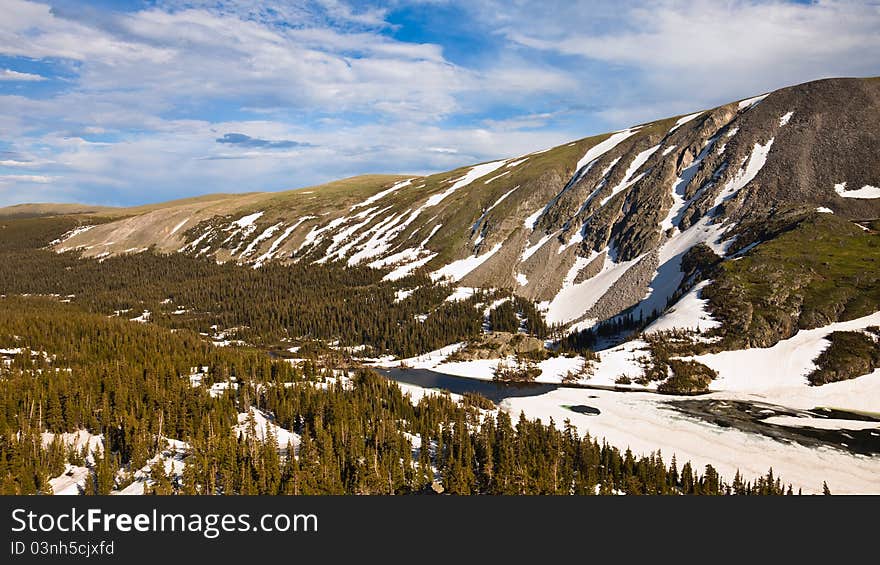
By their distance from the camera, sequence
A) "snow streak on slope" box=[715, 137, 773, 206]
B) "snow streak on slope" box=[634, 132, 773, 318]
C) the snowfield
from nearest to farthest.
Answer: the snowfield
"snow streak on slope" box=[634, 132, 773, 318]
"snow streak on slope" box=[715, 137, 773, 206]

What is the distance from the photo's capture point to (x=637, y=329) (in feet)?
400

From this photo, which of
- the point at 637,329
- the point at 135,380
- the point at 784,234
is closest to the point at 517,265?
the point at 637,329

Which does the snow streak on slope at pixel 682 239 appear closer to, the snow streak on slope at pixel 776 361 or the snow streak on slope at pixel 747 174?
the snow streak on slope at pixel 747 174

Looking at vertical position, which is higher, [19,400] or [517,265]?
[517,265]

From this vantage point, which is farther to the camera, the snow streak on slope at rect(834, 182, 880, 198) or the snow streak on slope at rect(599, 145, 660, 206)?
the snow streak on slope at rect(599, 145, 660, 206)

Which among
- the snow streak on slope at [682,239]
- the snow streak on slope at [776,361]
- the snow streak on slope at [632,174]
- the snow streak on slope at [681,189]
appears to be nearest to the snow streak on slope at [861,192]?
the snow streak on slope at [682,239]


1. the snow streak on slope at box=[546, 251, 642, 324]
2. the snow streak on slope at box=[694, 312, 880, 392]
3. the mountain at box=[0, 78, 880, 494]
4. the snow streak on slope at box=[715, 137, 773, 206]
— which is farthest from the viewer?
the snow streak on slope at box=[715, 137, 773, 206]

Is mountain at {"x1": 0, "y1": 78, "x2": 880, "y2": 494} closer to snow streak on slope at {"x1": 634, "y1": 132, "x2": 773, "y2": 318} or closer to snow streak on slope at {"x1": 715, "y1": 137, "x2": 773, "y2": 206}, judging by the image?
snow streak on slope at {"x1": 634, "y1": 132, "x2": 773, "y2": 318}

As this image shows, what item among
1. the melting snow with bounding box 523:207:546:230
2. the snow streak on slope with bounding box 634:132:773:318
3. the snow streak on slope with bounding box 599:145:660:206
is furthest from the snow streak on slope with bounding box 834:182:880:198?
the melting snow with bounding box 523:207:546:230

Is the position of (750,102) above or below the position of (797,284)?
above

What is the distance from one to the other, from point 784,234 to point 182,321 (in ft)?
564

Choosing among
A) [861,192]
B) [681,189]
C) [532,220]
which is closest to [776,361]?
[861,192]

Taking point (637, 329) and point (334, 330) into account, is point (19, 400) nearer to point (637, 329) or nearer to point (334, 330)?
point (334, 330)

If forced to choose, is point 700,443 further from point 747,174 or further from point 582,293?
point 747,174
